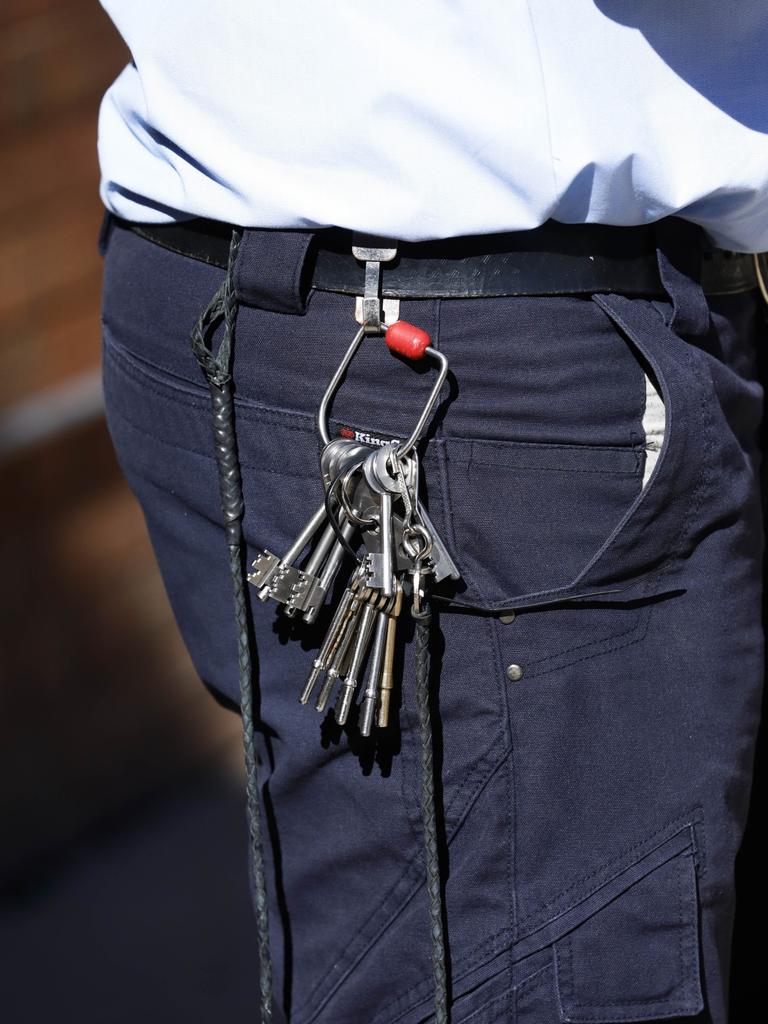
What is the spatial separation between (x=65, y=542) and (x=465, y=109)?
4.76 ft

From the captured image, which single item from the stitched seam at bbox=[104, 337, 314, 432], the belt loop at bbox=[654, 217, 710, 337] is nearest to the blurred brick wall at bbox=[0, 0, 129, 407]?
the stitched seam at bbox=[104, 337, 314, 432]

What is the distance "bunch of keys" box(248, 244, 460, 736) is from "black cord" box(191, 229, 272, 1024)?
0.16 feet

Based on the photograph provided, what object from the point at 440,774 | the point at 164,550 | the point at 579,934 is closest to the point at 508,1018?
the point at 579,934

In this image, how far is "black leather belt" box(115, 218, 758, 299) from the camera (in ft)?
2.86

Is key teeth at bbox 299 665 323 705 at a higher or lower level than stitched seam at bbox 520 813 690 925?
higher

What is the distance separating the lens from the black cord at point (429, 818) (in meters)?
0.89

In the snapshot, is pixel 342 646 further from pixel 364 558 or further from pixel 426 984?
pixel 426 984

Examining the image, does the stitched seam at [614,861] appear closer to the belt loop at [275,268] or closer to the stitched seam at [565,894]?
the stitched seam at [565,894]

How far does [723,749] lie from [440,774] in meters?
0.22

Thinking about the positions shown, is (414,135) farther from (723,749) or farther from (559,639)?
(723,749)

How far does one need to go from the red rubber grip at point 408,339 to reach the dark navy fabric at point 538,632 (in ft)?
0.08

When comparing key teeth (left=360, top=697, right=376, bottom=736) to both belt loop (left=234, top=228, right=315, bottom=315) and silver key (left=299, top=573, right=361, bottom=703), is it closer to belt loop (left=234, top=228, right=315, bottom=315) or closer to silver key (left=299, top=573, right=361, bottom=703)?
silver key (left=299, top=573, right=361, bottom=703)

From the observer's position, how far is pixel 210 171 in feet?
2.96

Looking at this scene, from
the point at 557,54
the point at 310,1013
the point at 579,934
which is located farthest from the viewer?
the point at 310,1013
